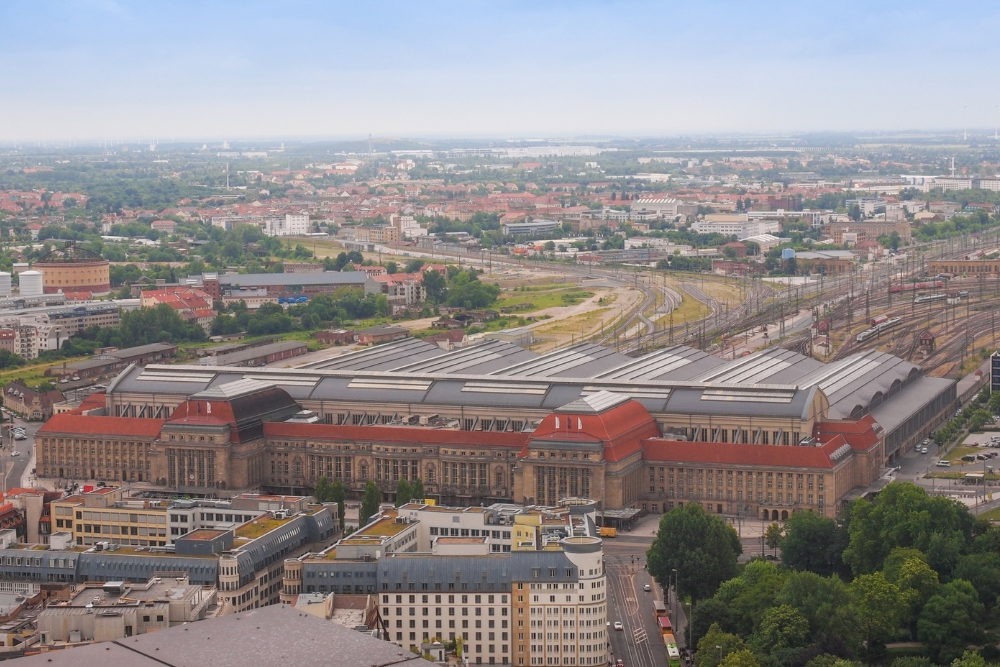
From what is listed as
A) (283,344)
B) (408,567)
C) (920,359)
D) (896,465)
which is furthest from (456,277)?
(408,567)

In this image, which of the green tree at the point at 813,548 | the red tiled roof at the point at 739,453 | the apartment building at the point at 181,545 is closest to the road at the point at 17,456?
the apartment building at the point at 181,545

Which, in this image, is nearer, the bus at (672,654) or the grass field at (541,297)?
the bus at (672,654)

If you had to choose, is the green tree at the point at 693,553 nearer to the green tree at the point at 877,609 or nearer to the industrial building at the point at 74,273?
the green tree at the point at 877,609

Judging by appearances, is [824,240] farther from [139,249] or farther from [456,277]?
[139,249]

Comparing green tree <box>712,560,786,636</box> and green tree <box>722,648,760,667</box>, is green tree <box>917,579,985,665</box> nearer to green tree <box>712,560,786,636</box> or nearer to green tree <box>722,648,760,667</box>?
green tree <box>712,560,786,636</box>

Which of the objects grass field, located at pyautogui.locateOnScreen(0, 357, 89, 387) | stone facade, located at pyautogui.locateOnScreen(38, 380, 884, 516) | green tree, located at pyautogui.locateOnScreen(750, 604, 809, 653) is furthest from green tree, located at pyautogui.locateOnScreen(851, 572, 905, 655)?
→ grass field, located at pyautogui.locateOnScreen(0, 357, 89, 387)
